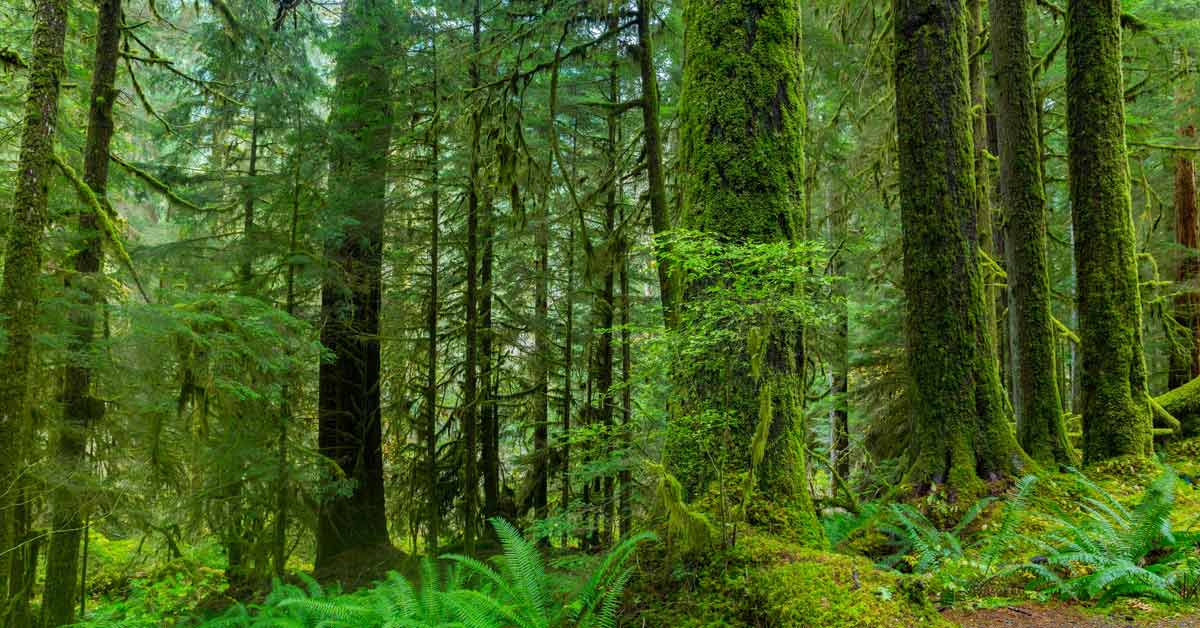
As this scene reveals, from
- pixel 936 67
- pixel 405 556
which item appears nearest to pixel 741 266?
pixel 936 67

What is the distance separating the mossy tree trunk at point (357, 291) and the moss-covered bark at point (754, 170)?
6684mm

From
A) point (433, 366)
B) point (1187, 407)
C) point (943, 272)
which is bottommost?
point (1187, 407)

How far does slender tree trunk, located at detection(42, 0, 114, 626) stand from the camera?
623 cm

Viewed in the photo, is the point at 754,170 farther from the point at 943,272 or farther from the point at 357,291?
the point at 357,291

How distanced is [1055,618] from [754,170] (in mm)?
2912

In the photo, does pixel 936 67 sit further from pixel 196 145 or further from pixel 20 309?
pixel 196 145

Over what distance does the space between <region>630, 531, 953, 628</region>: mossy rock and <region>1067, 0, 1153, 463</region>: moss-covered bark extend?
4230 millimetres

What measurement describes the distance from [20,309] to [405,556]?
6.04 meters

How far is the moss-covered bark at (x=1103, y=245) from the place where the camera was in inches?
224

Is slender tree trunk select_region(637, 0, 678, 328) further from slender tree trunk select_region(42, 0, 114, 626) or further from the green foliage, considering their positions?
slender tree trunk select_region(42, 0, 114, 626)

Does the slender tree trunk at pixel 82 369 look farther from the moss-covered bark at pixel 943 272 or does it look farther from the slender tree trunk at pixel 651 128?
the moss-covered bark at pixel 943 272

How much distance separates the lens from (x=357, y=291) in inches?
391

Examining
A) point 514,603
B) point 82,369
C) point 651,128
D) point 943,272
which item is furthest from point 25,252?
point 943,272

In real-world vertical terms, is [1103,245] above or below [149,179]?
below
